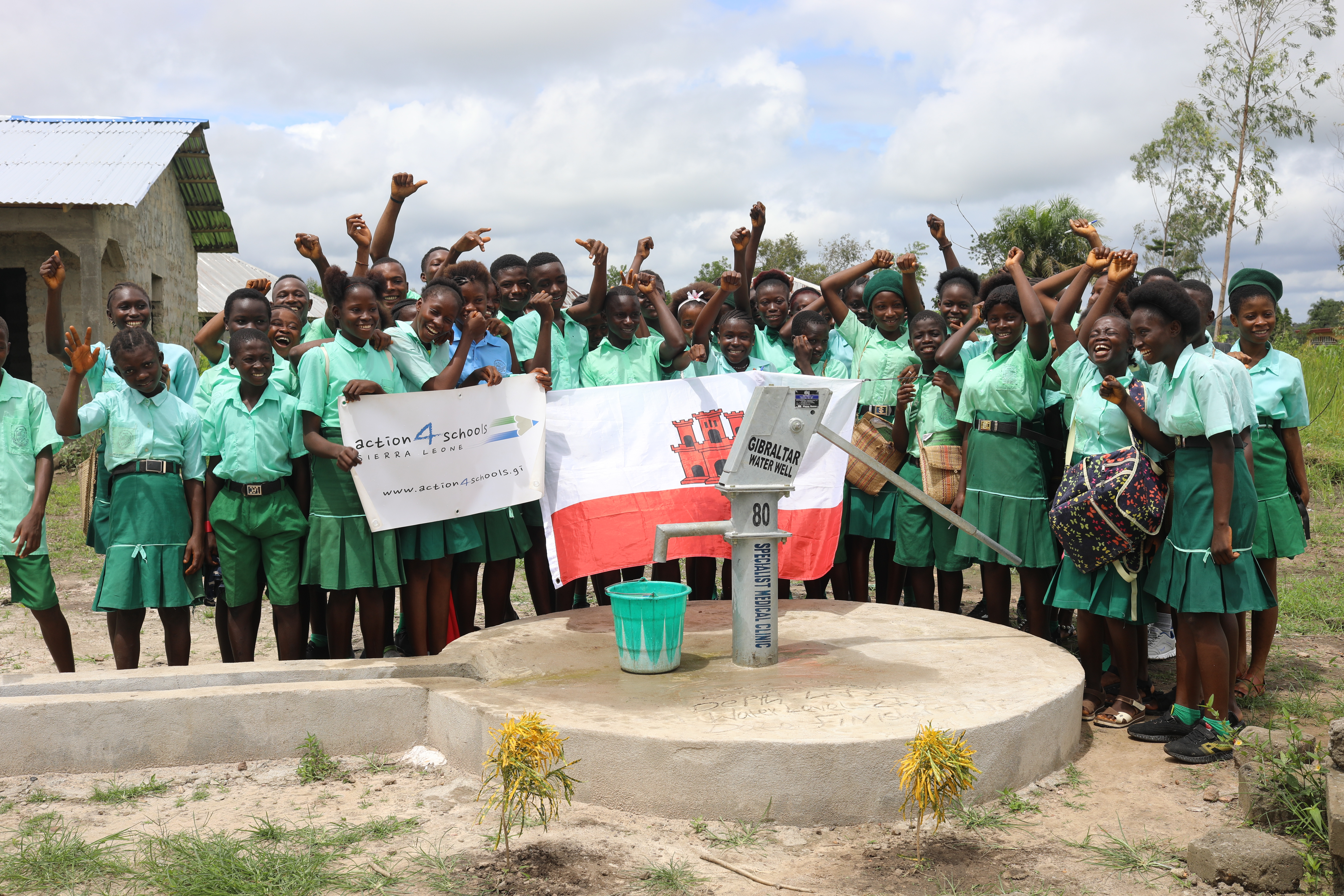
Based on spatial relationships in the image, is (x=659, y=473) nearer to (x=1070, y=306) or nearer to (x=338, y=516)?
(x=338, y=516)

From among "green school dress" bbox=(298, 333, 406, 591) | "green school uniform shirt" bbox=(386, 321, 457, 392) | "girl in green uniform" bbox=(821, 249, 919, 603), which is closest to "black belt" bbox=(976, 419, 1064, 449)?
"girl in green uniform" bbox=(821, 249, 919, 603)

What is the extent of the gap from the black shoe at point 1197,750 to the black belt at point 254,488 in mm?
3868

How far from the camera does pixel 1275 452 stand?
4.70 metres

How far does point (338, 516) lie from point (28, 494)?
4.46 feet

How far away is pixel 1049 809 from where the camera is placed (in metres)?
3.47

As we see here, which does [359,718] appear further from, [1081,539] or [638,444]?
[1081,539]

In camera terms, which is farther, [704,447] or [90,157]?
[90,157]

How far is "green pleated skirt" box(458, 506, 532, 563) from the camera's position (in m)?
5.11

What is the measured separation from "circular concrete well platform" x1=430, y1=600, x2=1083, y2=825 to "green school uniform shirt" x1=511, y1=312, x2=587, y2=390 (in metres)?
1.46

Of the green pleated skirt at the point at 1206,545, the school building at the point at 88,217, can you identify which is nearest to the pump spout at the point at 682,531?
→ the green pleated skirt at the point at 1206,545

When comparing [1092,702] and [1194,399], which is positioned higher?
[1194,399]

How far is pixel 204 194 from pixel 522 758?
15778 mm

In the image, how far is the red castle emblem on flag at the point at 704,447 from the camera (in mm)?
5465

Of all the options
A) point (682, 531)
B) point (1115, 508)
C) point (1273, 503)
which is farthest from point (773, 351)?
point (1273, 503)
